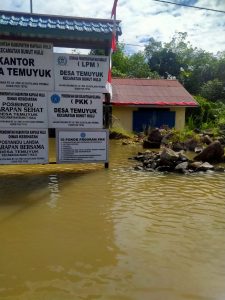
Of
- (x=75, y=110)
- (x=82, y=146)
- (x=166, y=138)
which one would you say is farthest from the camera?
(x=166, y=138)

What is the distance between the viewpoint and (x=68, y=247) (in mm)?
4758

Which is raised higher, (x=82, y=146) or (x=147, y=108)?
(x=147, y=108)

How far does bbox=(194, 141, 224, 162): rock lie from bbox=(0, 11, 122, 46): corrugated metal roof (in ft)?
15.7

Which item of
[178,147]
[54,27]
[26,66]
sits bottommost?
[178,147]

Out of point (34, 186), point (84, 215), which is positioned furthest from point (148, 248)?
point (34, 186)

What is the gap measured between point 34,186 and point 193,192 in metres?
3.47

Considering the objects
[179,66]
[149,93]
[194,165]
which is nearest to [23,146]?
[194,165]

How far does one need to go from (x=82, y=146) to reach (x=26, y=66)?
252cm

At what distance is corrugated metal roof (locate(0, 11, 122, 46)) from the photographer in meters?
9.41

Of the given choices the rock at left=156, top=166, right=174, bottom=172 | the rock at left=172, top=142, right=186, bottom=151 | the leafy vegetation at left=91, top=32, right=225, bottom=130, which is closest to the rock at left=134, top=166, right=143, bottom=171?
the rock at left=156, top=166, right=174, bottom=172

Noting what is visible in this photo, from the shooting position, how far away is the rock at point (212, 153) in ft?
39.9

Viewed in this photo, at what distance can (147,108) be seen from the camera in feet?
82.7

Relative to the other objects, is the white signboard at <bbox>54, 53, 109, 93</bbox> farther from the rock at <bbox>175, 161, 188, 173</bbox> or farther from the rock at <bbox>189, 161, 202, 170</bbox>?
the rock at <bbox>189, 161, 202, 170</bbox>

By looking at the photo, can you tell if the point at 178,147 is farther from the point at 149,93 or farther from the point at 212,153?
the point at 149,93
